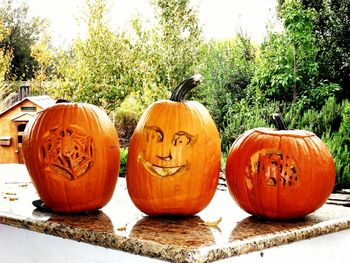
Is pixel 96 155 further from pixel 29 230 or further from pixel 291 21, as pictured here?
pixel 291 21

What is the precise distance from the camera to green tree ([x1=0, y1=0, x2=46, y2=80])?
12.8m

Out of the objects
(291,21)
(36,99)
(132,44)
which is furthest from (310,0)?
(36,99)

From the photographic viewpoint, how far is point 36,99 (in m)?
3.22

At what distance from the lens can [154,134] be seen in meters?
1.45

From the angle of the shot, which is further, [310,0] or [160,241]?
[310,0]

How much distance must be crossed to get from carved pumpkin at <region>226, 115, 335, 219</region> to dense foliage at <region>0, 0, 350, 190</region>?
3311mm

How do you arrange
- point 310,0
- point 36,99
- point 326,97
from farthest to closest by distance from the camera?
1. point 310,0
2. point 326,97
3. point 36,99

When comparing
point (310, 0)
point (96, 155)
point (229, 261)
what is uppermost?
point (310, 0)

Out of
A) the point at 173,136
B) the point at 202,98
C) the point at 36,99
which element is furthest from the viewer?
the point at 202,98

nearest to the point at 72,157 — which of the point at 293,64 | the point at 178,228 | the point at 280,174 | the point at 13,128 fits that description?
the point at 178,228

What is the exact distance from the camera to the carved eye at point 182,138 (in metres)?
1.43

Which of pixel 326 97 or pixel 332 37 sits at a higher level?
pixel 332 37

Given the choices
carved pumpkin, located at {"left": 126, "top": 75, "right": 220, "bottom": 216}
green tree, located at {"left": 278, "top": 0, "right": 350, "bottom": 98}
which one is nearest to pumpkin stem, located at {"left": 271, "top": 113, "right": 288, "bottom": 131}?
carved pumpkin, located at {"left": 126, "top": 75, "right": 220, "bottom": 216}

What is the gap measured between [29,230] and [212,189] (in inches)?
17.9
